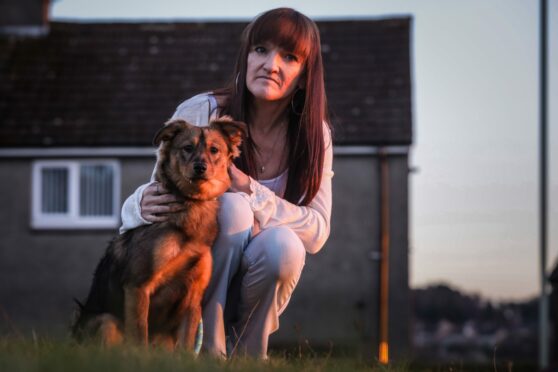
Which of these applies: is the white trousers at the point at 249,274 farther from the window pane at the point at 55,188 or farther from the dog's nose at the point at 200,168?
the window pane at the point at 55,188

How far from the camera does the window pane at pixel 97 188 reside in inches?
832

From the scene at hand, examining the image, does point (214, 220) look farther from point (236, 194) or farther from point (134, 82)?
point (134, 82)

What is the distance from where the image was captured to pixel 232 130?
233 inches

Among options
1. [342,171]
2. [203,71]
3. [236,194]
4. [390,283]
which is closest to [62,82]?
[203,71]

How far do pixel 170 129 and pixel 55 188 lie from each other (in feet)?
51.7

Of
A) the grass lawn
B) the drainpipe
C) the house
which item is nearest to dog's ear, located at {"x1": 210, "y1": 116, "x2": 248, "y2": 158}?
the grass lawn

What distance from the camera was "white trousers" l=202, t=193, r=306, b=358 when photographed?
5.76 metres

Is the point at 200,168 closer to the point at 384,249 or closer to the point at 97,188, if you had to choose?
the point at 384,249

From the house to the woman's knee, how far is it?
1391 cm

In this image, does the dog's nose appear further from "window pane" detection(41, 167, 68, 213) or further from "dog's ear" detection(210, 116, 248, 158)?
"window pane" detection(41, 167, 68, 213)

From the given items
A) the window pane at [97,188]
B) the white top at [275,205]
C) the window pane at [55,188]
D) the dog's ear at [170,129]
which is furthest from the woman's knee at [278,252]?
the window pane at [55,188]

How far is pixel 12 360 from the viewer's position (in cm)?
402

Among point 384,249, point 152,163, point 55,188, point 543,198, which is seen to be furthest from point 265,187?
point 55,188

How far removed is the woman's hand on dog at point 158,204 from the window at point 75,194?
15.2 meters
